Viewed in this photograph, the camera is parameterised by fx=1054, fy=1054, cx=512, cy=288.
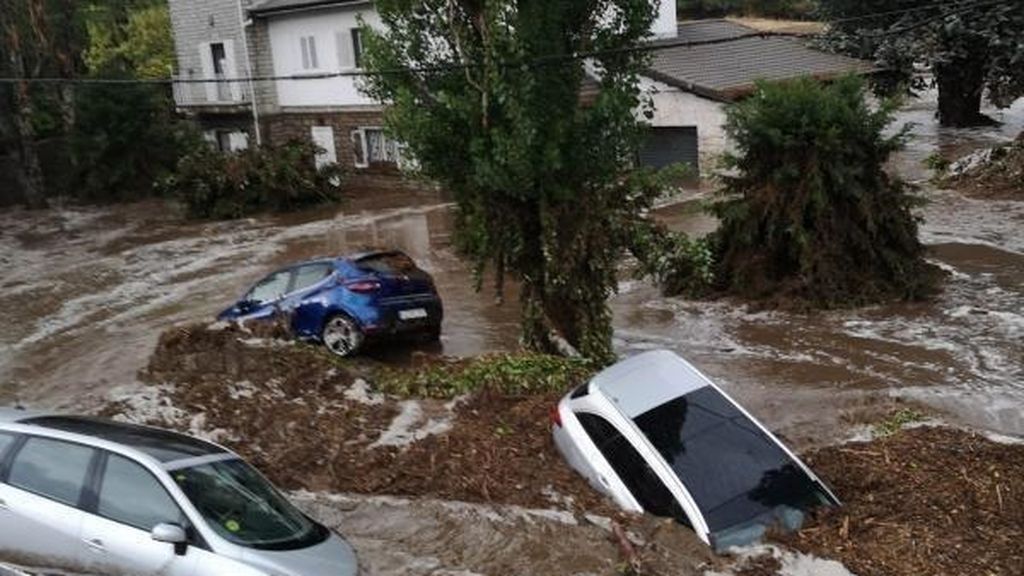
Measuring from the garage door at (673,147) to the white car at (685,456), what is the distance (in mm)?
19707

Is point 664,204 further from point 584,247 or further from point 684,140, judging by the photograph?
point 584,247

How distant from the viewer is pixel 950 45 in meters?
29.4

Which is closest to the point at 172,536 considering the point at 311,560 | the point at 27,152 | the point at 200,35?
the point at 311,560

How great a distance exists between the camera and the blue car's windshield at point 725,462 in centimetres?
757

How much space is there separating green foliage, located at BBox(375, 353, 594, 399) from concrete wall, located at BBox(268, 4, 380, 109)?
20950mm

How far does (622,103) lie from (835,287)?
632 centimetres

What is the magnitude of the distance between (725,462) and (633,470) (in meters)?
0.69

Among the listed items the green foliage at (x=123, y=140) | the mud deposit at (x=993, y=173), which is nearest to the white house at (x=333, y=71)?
the green foliage at (x=123, y=140)

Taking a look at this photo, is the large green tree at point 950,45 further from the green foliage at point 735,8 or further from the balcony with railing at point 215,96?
the green foliage at point 735,8

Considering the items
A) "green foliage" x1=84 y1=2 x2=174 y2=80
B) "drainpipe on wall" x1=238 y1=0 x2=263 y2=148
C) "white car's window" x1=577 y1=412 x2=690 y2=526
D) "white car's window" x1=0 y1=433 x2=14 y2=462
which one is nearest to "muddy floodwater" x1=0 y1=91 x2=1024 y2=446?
"white car's window" x1=577 y1=412 x2=690 y2=526

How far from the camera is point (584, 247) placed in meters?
11.7

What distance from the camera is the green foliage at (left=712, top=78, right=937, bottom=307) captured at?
1611 centimetres

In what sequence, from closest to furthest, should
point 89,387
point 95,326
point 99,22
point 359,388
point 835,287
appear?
point 359,388
point 89,387
point 835,287
point 95,326
point 99,22

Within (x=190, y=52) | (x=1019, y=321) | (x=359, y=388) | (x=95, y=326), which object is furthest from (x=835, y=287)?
(x=190, y=52)
